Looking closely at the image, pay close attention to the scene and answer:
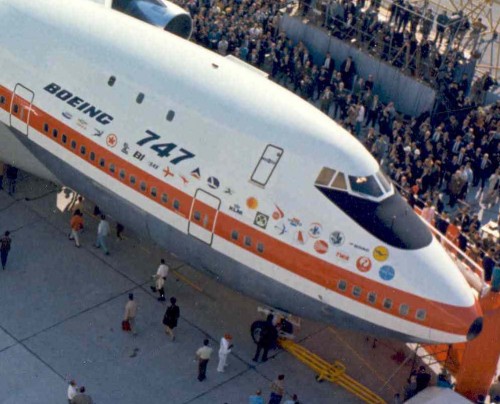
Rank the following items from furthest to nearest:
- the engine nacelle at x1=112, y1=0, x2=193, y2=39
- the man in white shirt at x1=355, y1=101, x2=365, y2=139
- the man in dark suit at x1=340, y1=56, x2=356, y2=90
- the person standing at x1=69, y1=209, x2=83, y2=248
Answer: the man in dark suit at x1=340, y1=56, x2=356, y2=90, the man in white shirt at x1=355, y1=101, x2=365, y2=139, the engine nacelle at x1=112, y1=0, x2=193, y2=39, the person standing at x1=69, y1=209, x2=83, y2=248

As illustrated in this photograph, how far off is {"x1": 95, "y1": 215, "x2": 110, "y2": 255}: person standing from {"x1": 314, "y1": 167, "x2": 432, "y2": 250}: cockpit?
828 centimetres

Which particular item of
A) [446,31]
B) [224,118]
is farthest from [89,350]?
[446,31]

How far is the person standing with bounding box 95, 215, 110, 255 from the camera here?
107 ft

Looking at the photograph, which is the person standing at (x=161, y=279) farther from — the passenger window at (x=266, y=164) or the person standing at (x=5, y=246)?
the passenger window at (x=266, y=164)

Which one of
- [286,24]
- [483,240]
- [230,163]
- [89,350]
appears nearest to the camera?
[230,163]

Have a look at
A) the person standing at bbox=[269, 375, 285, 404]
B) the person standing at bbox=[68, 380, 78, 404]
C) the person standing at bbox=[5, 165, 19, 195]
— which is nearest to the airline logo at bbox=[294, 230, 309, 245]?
the person standing at bbox=[269, 375, 285, 404]

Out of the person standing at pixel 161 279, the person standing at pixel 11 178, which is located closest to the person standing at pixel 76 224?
the person standing at pixel 161 279

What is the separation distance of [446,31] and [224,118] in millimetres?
18224

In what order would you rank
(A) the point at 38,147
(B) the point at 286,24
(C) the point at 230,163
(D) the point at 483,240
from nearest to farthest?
(C) the point at 230,163
(A) the point at 38,147
(D) the point at 483,240
(B) the point at 286,24

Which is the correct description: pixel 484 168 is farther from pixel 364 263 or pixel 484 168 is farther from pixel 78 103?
pixel 78 103

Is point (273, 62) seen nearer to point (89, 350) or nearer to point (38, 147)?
point (38, 147)

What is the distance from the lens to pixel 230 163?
2792 cm

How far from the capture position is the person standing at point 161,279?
102 ft

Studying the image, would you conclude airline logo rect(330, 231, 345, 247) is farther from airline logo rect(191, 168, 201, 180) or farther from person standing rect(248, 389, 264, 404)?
person standing rect(248, 389, 264, 404)
